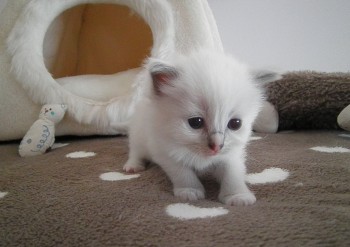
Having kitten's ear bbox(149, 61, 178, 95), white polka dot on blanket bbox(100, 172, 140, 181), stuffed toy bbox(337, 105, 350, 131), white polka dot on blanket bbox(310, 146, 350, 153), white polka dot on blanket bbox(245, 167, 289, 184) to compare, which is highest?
kitten's ear bbox(149, 61, 178, 95)

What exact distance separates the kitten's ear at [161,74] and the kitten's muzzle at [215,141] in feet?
0.75

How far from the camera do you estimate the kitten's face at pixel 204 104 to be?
2.88 feet

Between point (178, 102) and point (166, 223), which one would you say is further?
point (178, 102)

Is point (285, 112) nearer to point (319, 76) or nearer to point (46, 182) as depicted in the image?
point (319, 76)

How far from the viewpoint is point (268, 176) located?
3.38 ft

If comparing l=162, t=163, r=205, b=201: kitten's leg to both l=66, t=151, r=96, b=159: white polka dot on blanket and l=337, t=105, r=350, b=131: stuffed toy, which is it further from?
l=337, t=105, r=350, b=131: stuffed toy

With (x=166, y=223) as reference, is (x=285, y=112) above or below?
above

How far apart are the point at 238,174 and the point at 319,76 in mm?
1125

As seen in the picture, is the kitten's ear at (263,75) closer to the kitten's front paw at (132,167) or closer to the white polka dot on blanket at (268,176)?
the white polka dot on blanket at (268,176)

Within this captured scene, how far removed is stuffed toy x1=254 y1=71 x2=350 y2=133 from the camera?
1.72 m

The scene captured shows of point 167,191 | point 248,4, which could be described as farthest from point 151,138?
point 248,4

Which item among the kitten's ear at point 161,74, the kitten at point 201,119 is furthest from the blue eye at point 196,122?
the kitten's ear at point 161,74

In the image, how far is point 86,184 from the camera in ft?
3.33

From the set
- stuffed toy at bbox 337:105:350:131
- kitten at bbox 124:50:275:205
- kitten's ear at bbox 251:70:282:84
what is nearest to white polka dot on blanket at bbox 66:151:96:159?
kitten at bbox 124:50:275:205
